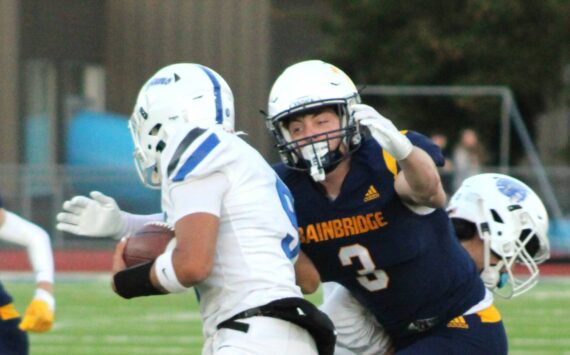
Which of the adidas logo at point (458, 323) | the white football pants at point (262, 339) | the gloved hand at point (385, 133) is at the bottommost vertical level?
the adidas logo at point (458, 323)

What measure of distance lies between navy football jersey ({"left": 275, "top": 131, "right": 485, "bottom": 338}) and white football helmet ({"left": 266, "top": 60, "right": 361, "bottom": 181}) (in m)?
0.14

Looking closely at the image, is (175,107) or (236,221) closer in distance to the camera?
(236,221)

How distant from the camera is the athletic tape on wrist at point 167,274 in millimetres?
3598

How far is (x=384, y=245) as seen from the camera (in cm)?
436

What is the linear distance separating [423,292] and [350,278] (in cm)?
24

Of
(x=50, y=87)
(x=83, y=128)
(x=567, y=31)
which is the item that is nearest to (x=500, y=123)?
(x=567, y=31)

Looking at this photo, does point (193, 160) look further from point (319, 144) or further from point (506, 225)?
point (506, 225)

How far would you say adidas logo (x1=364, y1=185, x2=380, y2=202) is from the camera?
432 centimetres

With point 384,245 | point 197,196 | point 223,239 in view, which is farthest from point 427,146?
point 197,196

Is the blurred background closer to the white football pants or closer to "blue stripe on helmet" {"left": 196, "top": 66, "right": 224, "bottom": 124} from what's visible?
"blue stripe on helmet" {"left": 196, "top": 66, "right": 224, "bottom": 124}

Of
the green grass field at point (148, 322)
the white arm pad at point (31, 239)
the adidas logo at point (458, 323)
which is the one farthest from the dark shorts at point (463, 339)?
the green grass field at point (148, 322)

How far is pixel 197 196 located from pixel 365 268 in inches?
38.5

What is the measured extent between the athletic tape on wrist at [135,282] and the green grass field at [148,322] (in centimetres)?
450

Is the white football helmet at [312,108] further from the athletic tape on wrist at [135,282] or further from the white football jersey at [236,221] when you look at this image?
the athletic tape on wrist at [135,282]
